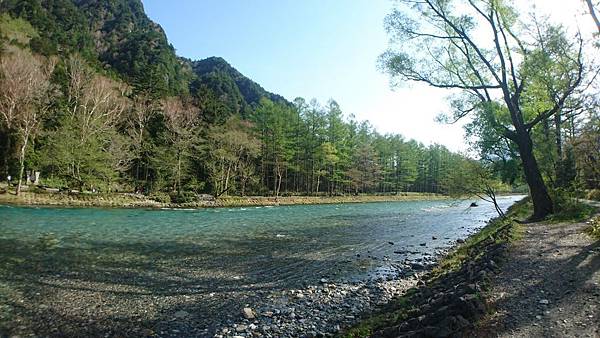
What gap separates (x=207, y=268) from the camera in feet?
37.9

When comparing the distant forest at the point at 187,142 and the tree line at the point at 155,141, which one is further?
the tree line at the point at 155,141

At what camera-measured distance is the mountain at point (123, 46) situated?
65.9 metres

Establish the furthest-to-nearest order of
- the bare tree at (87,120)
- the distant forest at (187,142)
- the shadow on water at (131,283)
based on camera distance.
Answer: the bare tree at (87,120), the distant forest at (187,142), the shadow on water at (131,283)

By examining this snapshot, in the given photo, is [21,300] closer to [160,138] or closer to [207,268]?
[207,268]

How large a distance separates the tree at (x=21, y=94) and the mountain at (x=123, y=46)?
21017mm

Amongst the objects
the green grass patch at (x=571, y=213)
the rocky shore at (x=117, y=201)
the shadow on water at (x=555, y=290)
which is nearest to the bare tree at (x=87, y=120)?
the rocky shore at (x=117, y=201)

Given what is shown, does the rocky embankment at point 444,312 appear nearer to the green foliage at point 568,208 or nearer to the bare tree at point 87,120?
the green foliage at point 568,208

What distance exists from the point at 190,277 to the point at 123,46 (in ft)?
402

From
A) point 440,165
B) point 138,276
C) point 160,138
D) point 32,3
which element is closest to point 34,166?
point 160,138

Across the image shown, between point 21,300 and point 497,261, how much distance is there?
11831 millimetres

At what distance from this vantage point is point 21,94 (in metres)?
37.4

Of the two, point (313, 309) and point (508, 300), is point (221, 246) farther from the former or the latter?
point (508, 300)

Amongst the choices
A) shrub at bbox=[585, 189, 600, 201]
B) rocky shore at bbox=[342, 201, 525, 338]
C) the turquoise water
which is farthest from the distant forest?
rocky shore at bbox=[342, 201, 525, 338]

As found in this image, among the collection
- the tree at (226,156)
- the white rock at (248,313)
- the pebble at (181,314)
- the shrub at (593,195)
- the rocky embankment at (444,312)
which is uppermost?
the tree at (226,156)
